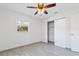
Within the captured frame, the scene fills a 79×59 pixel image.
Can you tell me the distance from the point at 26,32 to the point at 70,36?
3173 mm

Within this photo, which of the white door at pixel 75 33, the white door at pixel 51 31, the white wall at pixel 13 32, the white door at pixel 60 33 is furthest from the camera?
the white door at pixel 51 31

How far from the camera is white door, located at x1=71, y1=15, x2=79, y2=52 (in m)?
5.41

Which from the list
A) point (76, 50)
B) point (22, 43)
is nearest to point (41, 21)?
point (22, 43)

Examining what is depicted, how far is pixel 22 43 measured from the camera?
717 cm

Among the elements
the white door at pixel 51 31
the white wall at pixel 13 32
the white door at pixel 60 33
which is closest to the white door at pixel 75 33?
the white door at pixel 60 33

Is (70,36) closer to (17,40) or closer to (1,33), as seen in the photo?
(17,40)

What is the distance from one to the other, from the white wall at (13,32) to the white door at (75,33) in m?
3.31

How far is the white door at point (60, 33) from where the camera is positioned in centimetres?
646

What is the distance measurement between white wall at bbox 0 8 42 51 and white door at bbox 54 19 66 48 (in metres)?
2.01

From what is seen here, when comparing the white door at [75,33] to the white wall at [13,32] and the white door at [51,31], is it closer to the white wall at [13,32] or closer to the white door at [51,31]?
the white door at [51,31]

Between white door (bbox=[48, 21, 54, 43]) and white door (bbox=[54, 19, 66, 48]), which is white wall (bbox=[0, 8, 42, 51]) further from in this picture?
white door (bbox=[54, 19, 66, 48])

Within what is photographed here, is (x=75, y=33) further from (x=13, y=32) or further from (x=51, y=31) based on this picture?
(x=13, y=32)

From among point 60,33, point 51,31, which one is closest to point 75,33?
point 60,33

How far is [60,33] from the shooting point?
6727 millimetres
